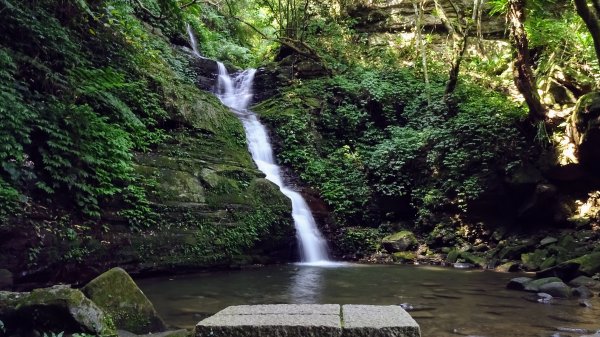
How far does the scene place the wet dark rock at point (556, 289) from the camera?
679cm

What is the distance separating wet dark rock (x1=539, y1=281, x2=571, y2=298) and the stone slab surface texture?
17.8 feet

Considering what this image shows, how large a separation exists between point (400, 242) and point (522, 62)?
17.9ft

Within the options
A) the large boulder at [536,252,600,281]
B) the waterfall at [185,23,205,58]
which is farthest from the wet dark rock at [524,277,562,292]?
the waterfall at [185,23,205,58]

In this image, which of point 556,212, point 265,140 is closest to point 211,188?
point 265,140

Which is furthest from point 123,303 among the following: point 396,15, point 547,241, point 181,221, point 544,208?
point 396,15

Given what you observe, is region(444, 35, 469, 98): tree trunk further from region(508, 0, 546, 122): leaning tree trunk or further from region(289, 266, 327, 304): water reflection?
region(289, 266, 327, 304): water reflection

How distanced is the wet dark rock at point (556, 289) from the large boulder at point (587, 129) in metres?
4.62

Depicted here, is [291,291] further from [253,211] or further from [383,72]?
[383,72]

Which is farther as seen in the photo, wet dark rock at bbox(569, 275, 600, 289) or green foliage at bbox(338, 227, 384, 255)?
green foliage at bbox(338, 227, 384, 255)

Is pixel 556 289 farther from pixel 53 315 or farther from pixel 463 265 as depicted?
pixel 53 315

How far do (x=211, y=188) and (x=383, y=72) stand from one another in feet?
34.9

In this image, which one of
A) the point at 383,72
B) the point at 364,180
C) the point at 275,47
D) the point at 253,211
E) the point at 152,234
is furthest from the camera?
the point at 275,47

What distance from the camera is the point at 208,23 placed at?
2698cm

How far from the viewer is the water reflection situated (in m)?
6.77
